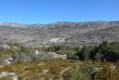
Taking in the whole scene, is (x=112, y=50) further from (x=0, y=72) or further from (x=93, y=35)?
(x=93, y=35)

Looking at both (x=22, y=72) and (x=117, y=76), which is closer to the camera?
(x=117, y=76)

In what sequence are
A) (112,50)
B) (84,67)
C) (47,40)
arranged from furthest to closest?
(47,40) → (112,50) → (84,67)

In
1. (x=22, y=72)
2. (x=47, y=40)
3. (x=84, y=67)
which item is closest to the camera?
(x=84, y=67)

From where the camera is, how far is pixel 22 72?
2070 centimetres

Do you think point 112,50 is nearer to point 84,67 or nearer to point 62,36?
point 84,67

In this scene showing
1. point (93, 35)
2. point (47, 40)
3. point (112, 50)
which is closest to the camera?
point (112, 50)

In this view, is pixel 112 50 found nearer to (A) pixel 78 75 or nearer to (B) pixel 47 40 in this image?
(A) pixel 78 75

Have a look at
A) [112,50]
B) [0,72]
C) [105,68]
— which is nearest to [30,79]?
[0,72]

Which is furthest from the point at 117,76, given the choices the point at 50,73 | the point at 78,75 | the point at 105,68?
the point at 50,73

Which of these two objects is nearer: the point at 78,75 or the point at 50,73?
the point at 78,75

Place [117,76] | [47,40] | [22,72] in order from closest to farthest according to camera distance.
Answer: [117,76], [22,72], [47,40]

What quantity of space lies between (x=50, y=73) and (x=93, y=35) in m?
127

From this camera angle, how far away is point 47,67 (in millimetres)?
21094

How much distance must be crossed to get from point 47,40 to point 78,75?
14846cm
